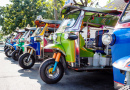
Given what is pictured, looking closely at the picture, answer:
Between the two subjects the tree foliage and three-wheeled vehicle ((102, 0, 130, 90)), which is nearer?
three-wheeled vehicle ((102, 0, 130, 90))

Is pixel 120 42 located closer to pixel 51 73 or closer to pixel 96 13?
pixel 51 73

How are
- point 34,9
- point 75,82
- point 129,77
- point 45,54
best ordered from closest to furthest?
point 129,77, point 75,82, point 45,54, point 34,9

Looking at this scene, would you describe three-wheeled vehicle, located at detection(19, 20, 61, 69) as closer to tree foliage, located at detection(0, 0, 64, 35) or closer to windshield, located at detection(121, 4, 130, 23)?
windshield, located at detection(121, 4, 130, 23)

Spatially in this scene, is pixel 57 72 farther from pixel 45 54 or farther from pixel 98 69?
pixel 45 54

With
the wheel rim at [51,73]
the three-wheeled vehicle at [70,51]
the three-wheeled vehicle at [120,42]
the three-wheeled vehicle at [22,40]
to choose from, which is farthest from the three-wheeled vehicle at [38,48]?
the three-wheeled vehicle at [120,42]

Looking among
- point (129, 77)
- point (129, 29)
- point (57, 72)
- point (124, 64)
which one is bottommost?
point (57, 72)

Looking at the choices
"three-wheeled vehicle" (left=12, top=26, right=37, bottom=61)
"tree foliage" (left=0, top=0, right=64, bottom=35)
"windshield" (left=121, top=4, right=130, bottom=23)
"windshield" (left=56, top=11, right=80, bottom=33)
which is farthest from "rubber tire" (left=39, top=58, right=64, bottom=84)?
"tree foliage" (left=0, top=0, right=64, bottom=35)

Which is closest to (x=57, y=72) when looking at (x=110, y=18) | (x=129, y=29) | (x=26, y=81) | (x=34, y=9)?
(x=26, y=81)

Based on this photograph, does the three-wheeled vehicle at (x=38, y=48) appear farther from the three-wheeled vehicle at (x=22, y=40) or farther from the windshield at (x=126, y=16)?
the windshield at (x=126, y=16)

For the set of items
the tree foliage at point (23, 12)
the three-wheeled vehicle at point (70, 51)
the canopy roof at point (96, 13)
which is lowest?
the three-wheeled vehicle at point (70, 51)

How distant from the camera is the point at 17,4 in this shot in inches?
995

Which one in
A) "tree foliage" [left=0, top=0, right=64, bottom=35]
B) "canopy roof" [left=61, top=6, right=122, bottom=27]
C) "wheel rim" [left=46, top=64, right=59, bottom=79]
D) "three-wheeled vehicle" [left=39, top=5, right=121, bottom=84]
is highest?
"tree foliage" [left=0, top=0, right=64, bottom=35]

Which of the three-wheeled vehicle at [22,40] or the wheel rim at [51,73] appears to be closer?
the wheel rim at [51,73]

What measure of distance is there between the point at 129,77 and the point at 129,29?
833 mm
